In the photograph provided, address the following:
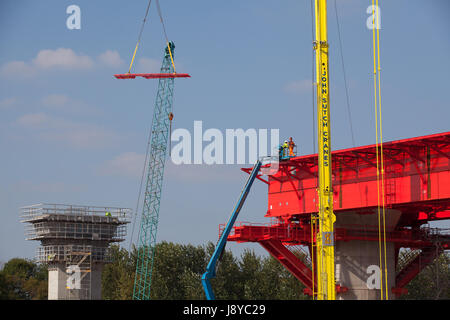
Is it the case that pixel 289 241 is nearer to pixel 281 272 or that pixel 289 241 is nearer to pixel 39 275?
pixel 281 272

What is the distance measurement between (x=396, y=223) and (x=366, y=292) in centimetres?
782

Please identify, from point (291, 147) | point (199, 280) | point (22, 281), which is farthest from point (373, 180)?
point (22, 281)

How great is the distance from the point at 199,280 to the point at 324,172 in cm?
6185

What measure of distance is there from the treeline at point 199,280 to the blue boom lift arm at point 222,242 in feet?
148

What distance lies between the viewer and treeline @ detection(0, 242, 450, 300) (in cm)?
10838

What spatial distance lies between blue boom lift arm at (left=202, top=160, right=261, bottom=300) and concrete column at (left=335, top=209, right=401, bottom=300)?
1076 centimetres

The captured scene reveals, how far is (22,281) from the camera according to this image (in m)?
116

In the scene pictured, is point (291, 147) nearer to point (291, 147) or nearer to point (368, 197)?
point (291, 147)

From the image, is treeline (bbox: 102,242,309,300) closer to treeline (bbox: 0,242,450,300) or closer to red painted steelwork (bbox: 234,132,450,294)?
treeline (bbox: 0,242,450,300)

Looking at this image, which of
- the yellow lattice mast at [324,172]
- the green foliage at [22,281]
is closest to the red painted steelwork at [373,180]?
the yellow lattice mast at [324,172]

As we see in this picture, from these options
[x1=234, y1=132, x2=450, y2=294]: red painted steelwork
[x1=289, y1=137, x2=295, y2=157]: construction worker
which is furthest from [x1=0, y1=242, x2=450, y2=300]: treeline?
[x1=289, y1=137, x2=295, y2=157]: construction worker
